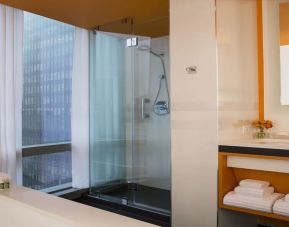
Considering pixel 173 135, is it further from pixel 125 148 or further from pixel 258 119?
pixel 125 148

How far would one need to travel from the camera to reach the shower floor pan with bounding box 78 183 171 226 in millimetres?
2992

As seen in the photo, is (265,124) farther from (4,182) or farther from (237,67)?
(4,182)

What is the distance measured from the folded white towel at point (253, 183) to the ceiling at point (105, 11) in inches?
67.9

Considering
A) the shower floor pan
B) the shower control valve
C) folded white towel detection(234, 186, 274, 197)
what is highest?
the shower control valve

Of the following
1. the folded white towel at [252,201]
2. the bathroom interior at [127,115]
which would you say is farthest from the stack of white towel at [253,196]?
the bathroom interior at [127,115]

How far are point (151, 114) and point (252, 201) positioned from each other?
1913 millimetres

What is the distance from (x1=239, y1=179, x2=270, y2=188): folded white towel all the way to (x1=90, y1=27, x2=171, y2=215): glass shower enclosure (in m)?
1.53

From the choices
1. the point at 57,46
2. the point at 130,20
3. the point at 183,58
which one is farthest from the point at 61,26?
the point at 183,58

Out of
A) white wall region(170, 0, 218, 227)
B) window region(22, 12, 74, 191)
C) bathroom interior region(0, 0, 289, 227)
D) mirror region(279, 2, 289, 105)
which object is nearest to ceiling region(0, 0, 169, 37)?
bathroom interior region(0, 0, 289, 227)

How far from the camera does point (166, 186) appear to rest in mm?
3521

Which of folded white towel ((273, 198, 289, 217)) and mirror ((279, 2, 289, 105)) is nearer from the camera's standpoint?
folded white towel ((273, 198, 289, 217))

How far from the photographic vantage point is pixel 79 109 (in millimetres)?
3604

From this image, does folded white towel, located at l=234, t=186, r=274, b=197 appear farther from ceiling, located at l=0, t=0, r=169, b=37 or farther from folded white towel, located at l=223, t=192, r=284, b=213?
ceiling, located at l=0, t=0, r=169, b=37

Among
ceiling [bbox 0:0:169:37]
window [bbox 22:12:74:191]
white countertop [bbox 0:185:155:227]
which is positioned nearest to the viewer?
white countertop [bbox 0:185:155:227]
